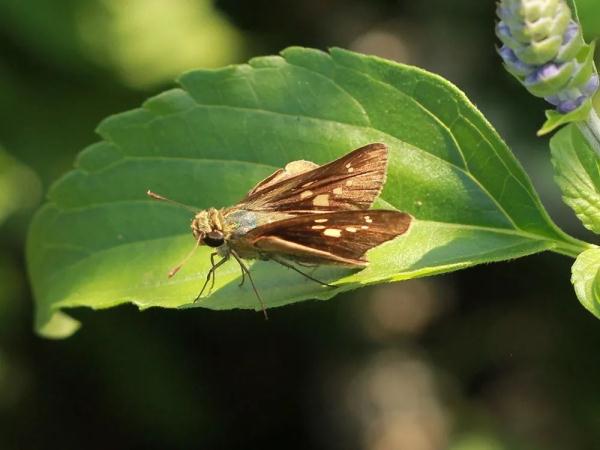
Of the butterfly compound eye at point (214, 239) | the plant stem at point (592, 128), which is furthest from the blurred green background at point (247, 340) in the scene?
the plant stem at point (592, 128)

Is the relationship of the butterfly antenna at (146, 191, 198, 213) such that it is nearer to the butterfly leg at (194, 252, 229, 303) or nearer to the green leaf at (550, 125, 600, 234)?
the butterfly leg at (194, 252, 229, 303)

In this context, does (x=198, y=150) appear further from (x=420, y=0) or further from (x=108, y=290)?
(x=420, y=0)

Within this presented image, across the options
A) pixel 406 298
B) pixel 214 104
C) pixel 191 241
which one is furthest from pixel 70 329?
pixel 406 298

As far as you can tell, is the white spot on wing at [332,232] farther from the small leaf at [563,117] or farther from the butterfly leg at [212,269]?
the small leaf at [563,117]

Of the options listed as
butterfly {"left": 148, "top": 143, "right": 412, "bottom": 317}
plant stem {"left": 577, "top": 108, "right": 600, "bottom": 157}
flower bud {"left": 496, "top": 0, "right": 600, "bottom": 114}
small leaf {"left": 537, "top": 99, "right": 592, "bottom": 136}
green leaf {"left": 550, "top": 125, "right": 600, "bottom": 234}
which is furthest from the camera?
butterfly {"left": 148, "top": 143, "right": 412, "bottom": 317}

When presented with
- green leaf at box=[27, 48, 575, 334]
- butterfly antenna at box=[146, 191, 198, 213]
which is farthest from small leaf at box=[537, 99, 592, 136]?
butterfly antenna at box=[146, 191, 198, 213]

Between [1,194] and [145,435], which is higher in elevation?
[1,194]
